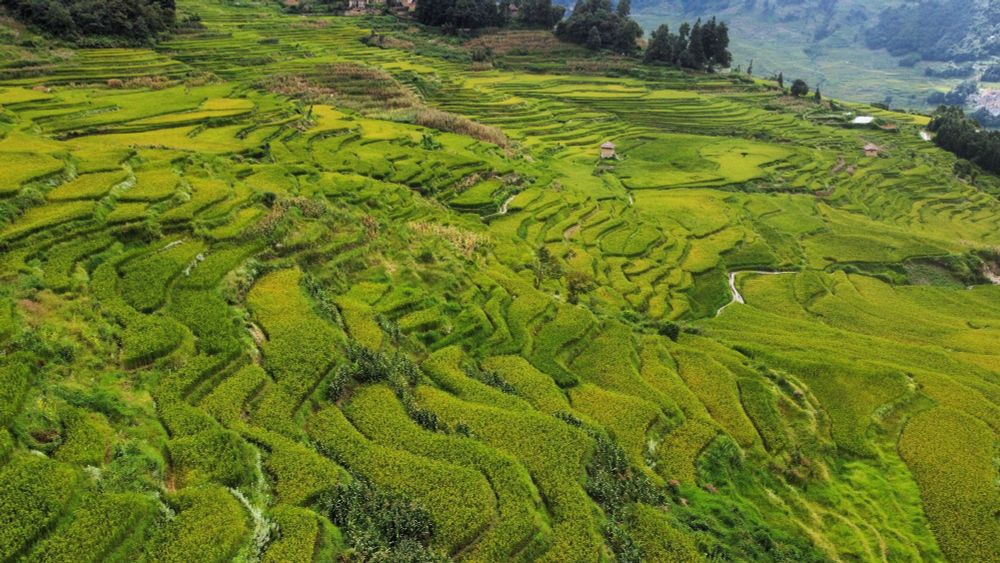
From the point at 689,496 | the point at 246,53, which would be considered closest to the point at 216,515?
the point at 689,496

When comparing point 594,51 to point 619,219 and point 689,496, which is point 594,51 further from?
point 689,496

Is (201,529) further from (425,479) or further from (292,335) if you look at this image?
(292,335)

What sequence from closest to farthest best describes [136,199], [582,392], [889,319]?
1. [582,392]
2. [136,199]
3. [889,319]

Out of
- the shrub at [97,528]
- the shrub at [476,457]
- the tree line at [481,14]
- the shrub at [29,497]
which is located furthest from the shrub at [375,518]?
the tree line at [481,14]

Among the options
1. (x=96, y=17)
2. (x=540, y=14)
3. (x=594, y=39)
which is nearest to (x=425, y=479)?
(x=96, y=17)

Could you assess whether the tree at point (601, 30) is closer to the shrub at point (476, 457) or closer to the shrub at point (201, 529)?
the shrub at point (476, 457)

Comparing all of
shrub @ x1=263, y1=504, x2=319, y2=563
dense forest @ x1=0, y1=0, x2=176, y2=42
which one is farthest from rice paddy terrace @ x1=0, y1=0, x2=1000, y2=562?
dense forest @ x1=0, y1=0, x2=176, y2=42

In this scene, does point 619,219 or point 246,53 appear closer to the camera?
point 619,219
